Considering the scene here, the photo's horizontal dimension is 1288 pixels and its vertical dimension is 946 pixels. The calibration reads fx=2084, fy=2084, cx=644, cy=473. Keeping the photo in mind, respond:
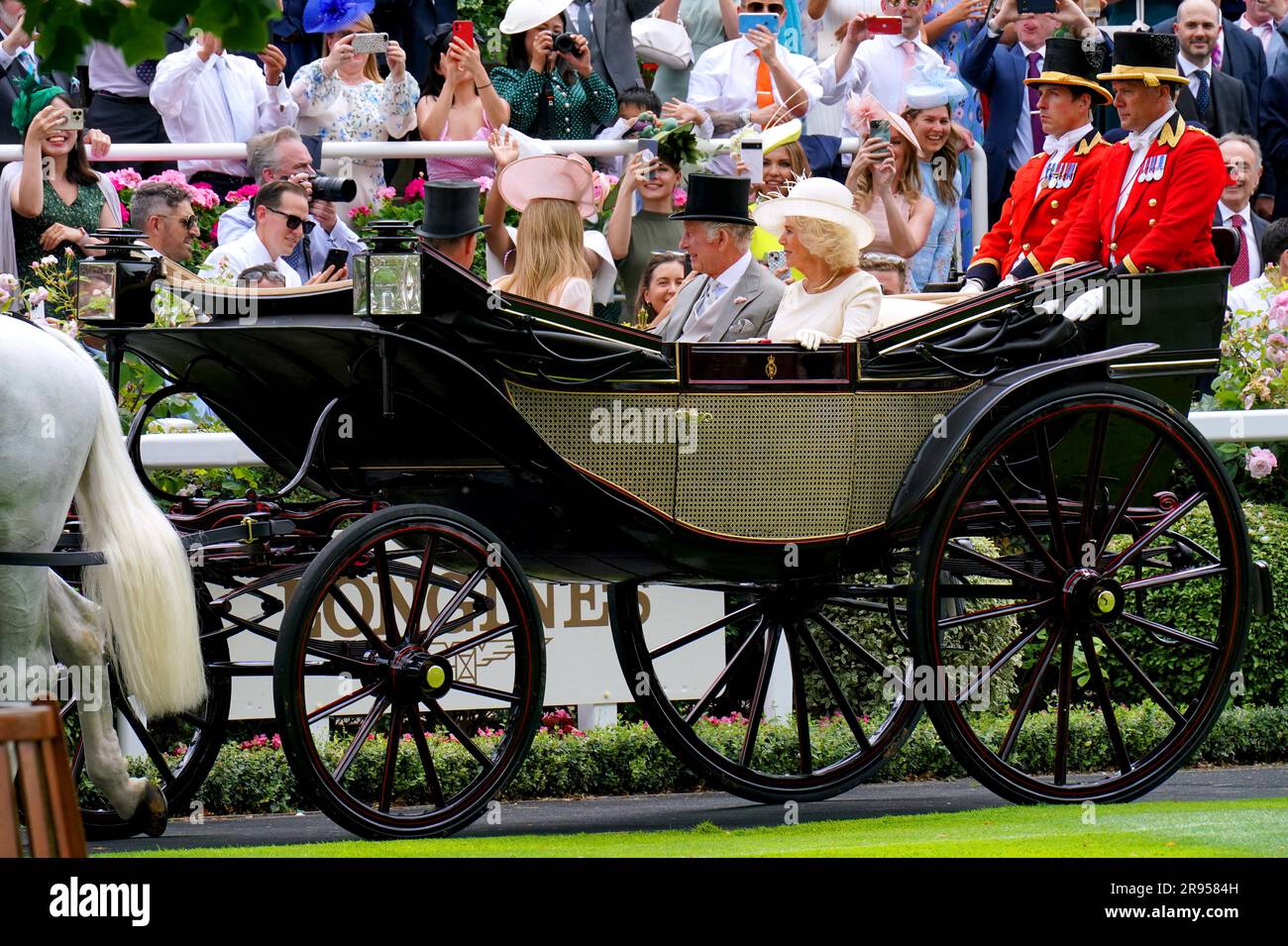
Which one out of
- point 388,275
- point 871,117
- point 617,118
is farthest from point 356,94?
point 388,275

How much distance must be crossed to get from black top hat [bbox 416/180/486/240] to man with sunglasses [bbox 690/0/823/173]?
3.90 metres

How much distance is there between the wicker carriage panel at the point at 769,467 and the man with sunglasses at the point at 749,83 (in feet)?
13.9

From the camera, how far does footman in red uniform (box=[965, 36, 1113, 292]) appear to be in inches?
334

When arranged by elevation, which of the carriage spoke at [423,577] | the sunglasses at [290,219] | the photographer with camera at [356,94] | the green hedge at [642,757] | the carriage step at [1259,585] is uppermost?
the photographer with camera at [356,94]

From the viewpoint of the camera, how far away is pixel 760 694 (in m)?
7.66

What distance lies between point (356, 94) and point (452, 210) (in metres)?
3.93

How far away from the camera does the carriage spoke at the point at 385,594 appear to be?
20.1ft

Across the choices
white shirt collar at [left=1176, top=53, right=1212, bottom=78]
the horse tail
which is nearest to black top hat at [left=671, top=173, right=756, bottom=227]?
the horse tail

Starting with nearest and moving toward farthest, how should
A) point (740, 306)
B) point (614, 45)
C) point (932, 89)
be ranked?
1. point (740, 306)
2. point (932, 89)
3. point (614, 45)

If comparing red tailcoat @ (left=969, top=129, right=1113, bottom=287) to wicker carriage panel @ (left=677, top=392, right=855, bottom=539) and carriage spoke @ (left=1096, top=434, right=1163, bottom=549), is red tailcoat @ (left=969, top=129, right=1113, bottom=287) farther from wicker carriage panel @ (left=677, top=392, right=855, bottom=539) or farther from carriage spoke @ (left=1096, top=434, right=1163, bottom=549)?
wicker carriage panel @ (left=677, top=392, right=855, bottom=539)

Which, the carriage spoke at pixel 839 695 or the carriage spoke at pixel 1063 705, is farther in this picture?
the carriage spoke at pixel 839 695

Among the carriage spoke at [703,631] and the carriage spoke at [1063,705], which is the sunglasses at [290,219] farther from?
the carriage spoke at [1063,705]

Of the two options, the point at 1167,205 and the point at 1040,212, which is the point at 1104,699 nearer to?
the point at 1167,205

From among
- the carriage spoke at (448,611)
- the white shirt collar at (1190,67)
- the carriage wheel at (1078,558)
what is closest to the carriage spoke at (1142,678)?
the carriage wheel at (1078,558)
